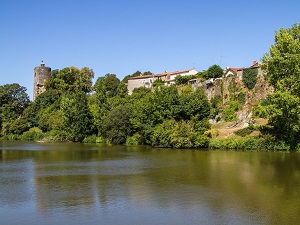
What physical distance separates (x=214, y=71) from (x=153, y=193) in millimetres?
61724

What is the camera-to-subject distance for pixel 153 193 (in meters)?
22.5

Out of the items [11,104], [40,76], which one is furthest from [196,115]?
[40,76]

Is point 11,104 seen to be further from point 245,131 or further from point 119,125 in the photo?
point 245,131

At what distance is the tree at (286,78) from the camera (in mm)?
42562

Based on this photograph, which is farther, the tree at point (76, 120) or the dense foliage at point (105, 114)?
the tree at point (76, 120)

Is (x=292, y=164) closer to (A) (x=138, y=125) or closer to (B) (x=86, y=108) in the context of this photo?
(A) (x=138, y=125)

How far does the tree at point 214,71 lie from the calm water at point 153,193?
4663 centimetres

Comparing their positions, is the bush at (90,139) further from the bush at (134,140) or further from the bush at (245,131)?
the bush at (245,131)

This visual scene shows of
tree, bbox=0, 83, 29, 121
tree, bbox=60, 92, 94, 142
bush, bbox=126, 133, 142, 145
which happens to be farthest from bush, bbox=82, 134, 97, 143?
tree, bbox=0, 83, 29, 121

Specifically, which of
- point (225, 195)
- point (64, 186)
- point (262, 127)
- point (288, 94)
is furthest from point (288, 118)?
point (64, 186)

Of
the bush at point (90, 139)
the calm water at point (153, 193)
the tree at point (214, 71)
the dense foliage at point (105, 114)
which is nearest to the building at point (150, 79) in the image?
the dense foliage at point (105, 114)

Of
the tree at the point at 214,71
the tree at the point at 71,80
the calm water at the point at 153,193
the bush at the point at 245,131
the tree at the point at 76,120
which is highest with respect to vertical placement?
the tree at the point at 71,80

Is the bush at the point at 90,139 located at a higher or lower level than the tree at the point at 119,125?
lower

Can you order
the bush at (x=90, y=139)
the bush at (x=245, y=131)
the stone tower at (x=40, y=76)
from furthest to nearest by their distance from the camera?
the stone tower at (x=40, y=76) → the bush at (x=90, y=139) → the bush at (x=245, y=131)
